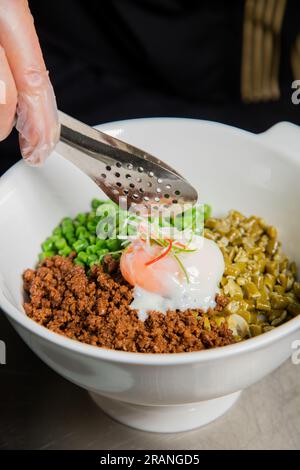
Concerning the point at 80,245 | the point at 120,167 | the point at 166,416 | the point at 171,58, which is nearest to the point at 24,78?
the point at 120,167

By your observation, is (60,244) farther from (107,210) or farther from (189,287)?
(189,287)

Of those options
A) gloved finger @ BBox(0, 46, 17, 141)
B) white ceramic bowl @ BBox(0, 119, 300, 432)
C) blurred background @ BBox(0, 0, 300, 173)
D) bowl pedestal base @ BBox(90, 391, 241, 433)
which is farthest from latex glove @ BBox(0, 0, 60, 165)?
blurred background @ BBox(0, 0, 300, 173)

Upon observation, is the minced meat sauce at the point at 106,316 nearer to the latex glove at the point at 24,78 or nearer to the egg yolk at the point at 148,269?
the egg yolk at the point at 148,269

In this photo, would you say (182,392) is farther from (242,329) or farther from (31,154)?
(31,154)

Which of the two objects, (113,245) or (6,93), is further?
(113,245)

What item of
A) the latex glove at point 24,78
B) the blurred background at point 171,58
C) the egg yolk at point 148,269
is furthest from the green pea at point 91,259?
the blurred background at point 171,58

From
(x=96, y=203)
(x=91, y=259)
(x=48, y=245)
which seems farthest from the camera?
(x=96, y=203)

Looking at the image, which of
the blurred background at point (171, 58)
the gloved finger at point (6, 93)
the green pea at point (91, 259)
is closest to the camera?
the gloved finger at point (6, 93)
